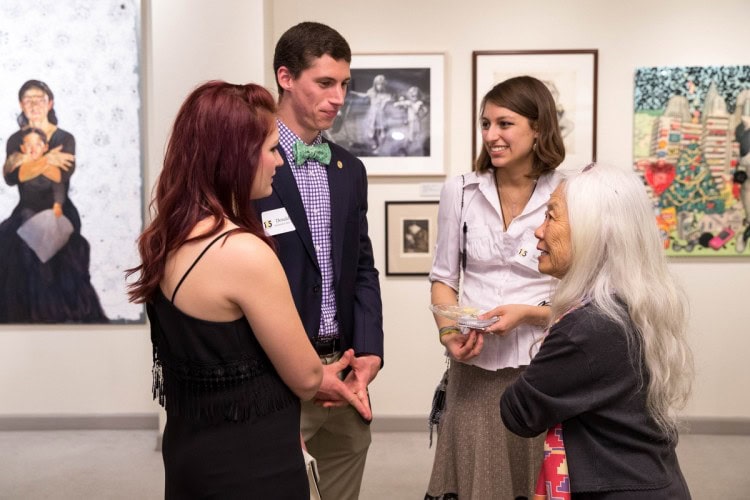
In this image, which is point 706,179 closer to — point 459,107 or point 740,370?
point 740,370

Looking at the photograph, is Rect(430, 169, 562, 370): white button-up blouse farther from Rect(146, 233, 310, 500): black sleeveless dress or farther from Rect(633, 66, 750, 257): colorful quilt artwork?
Rect(633, 66, 750, 257): colorful quilt artwork

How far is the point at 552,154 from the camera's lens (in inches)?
101

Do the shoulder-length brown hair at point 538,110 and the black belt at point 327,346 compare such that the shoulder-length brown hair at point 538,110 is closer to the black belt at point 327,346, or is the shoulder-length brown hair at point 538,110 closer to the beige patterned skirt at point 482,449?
the beige patterned skirt at point 482,449

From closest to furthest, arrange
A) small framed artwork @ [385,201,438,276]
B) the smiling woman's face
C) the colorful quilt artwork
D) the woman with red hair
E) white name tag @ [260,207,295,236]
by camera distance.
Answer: the woman with red hair, the smiling woman's face, white name tag @ [260,207,295,236], the colorful quilt artwork, small framed artwork @ [385,201,438,276]

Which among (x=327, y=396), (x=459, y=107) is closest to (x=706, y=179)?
(x=459, y=107)

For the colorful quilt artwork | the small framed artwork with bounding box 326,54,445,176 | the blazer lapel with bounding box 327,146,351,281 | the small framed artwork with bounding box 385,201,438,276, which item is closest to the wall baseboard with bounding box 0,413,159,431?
the small framed artwork with bounding box 385,201,438,276

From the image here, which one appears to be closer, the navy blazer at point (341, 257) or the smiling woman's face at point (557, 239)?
the smiling woman's face at point (557, 239)

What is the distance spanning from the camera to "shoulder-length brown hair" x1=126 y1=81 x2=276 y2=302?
171 cm

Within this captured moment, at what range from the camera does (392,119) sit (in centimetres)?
516

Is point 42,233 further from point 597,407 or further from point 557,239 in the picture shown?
point 597,407

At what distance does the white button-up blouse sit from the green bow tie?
0.46m

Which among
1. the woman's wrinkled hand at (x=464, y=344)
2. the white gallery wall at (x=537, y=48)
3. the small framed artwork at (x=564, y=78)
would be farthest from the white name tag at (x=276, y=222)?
the small framed artwork at (x=564, y=78)

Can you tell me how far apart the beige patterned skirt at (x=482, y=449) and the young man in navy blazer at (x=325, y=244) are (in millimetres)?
273

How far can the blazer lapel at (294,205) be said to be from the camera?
232 cm
